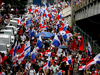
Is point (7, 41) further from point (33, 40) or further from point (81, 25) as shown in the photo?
point (81, 25)

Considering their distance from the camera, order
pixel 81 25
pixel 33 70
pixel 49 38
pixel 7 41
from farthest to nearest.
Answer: pixel 81 25, pixel 49 38, pixel 7 41, pixel 33 70

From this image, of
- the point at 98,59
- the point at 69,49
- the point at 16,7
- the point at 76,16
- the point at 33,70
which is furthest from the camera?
the point at 16,7

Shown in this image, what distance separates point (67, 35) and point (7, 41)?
15.8 feet

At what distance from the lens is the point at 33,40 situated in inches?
896

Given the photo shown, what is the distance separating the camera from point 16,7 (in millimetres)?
54719

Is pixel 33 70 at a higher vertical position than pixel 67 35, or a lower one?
lower

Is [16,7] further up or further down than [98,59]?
further up

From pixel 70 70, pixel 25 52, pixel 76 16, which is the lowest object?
pixel 70 70

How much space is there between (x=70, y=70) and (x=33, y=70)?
2.15 meters

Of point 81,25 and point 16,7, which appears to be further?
point 16,7

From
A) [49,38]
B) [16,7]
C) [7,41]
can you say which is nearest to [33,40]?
[49,38]

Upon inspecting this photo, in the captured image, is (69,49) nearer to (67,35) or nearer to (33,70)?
(67,35)

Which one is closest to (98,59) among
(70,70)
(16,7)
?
(70,70)

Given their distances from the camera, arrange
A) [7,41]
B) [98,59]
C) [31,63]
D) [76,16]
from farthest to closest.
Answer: [76,16] < [7,41] < [31,63] < [98,59]
